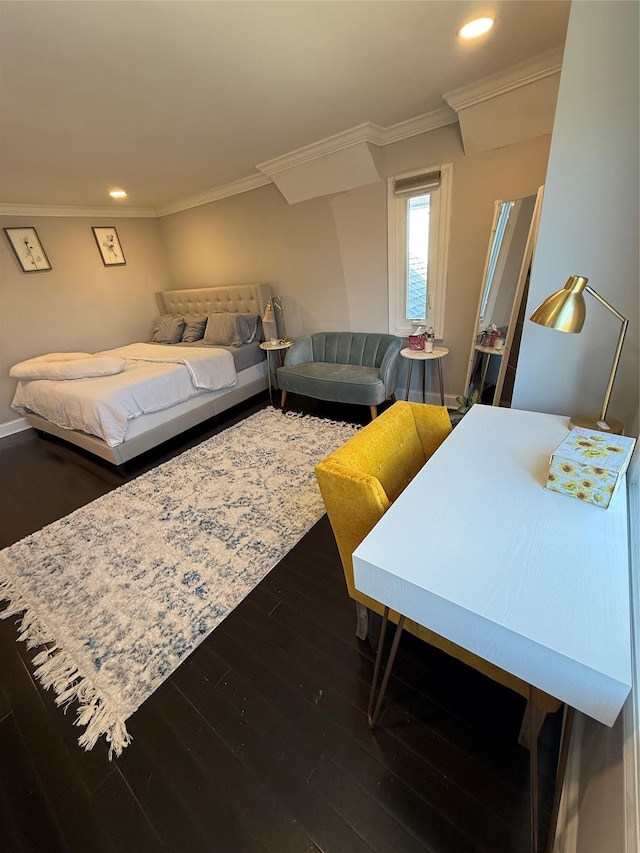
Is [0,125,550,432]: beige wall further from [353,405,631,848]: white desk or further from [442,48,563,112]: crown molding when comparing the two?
[353,405,631,848]: white desk

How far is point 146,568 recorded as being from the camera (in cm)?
174

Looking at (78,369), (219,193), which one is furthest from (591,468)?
(219,193)

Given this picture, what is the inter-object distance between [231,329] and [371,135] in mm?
2221

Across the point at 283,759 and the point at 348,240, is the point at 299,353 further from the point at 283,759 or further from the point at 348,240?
the point at 283,759

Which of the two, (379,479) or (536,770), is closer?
(536,770)

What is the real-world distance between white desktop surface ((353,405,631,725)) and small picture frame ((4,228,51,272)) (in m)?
4.81

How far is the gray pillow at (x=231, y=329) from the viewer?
3768 mm

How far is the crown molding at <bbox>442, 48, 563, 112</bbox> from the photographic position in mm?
1796

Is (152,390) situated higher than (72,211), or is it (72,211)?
(72,211)

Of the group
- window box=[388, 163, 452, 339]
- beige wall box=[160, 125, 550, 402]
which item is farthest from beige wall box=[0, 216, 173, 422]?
window box=[388, 163, 452, 339]

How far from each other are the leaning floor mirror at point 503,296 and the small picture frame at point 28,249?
465cm

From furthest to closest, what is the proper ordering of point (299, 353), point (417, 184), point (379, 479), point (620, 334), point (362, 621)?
point (299, 353)
point (417, 184)
point (362, 621)
point (379, 479)
point (620, 334)

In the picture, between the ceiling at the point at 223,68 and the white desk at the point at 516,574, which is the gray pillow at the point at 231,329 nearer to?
the ceiling at the point at 223,68

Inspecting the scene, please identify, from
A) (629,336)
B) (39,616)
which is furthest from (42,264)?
(629,336)
